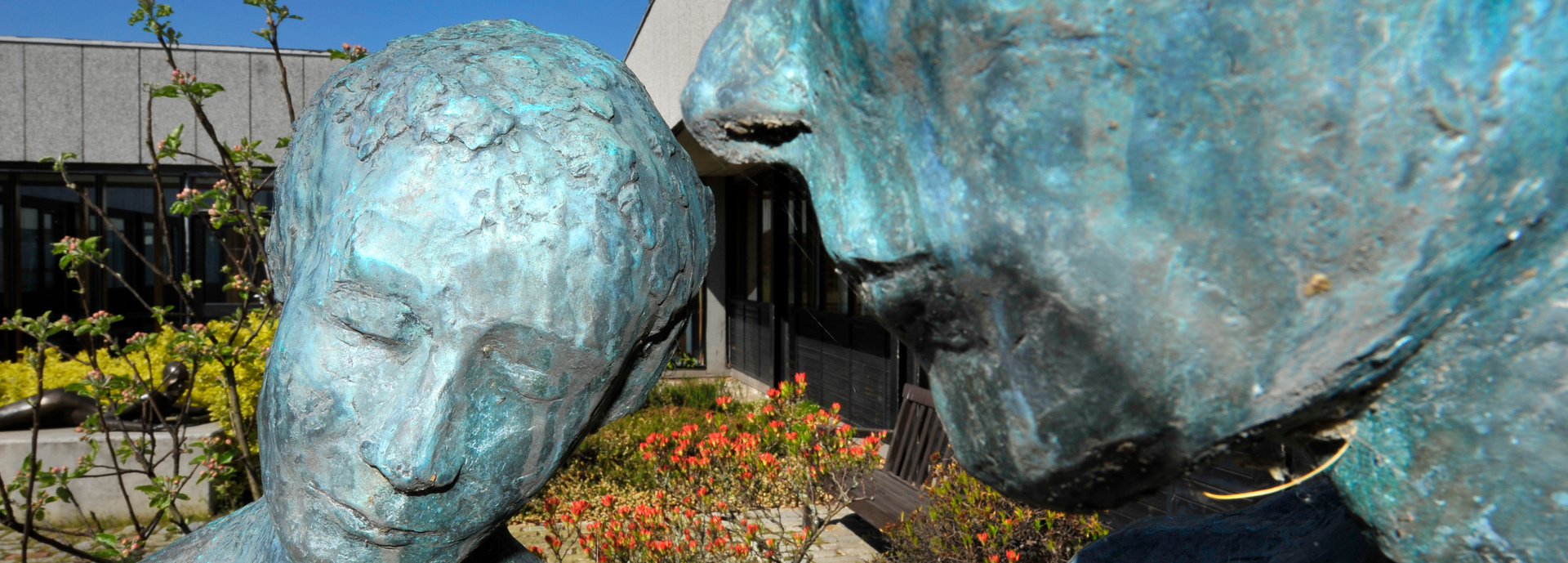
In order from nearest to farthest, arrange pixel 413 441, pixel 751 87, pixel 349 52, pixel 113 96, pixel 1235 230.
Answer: pixel 1235 230 → pixel 751 87 → pixel 413 441 → pixel 349 52 → pixel 113 96

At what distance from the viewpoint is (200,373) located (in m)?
6.04

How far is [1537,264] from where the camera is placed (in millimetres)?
599

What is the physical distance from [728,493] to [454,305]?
3419mm

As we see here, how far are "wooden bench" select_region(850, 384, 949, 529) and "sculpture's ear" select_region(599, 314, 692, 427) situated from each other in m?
2.93

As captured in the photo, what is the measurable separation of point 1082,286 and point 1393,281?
0.63 feet

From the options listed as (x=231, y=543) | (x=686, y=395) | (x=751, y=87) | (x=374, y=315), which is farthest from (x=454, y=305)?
(x=686, y=395)

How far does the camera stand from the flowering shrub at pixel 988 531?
3.74 meters

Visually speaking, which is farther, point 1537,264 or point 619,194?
point 619,194

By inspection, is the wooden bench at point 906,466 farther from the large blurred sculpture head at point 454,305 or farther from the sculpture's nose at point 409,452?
the sculpture's nose at point 409,452

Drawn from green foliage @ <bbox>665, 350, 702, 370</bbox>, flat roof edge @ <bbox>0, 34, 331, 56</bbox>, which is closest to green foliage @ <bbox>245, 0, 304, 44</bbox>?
flat roof edge @ <bbox>0, 34, 331, 56</bbox>

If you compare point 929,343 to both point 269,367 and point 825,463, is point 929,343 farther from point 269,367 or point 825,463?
point 825,463

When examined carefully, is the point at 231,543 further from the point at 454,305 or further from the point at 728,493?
the point at 728,493

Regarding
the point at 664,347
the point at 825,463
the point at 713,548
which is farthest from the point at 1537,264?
the point at 825,463

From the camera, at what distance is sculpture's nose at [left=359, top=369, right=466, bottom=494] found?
Answer: 138 centimetres
